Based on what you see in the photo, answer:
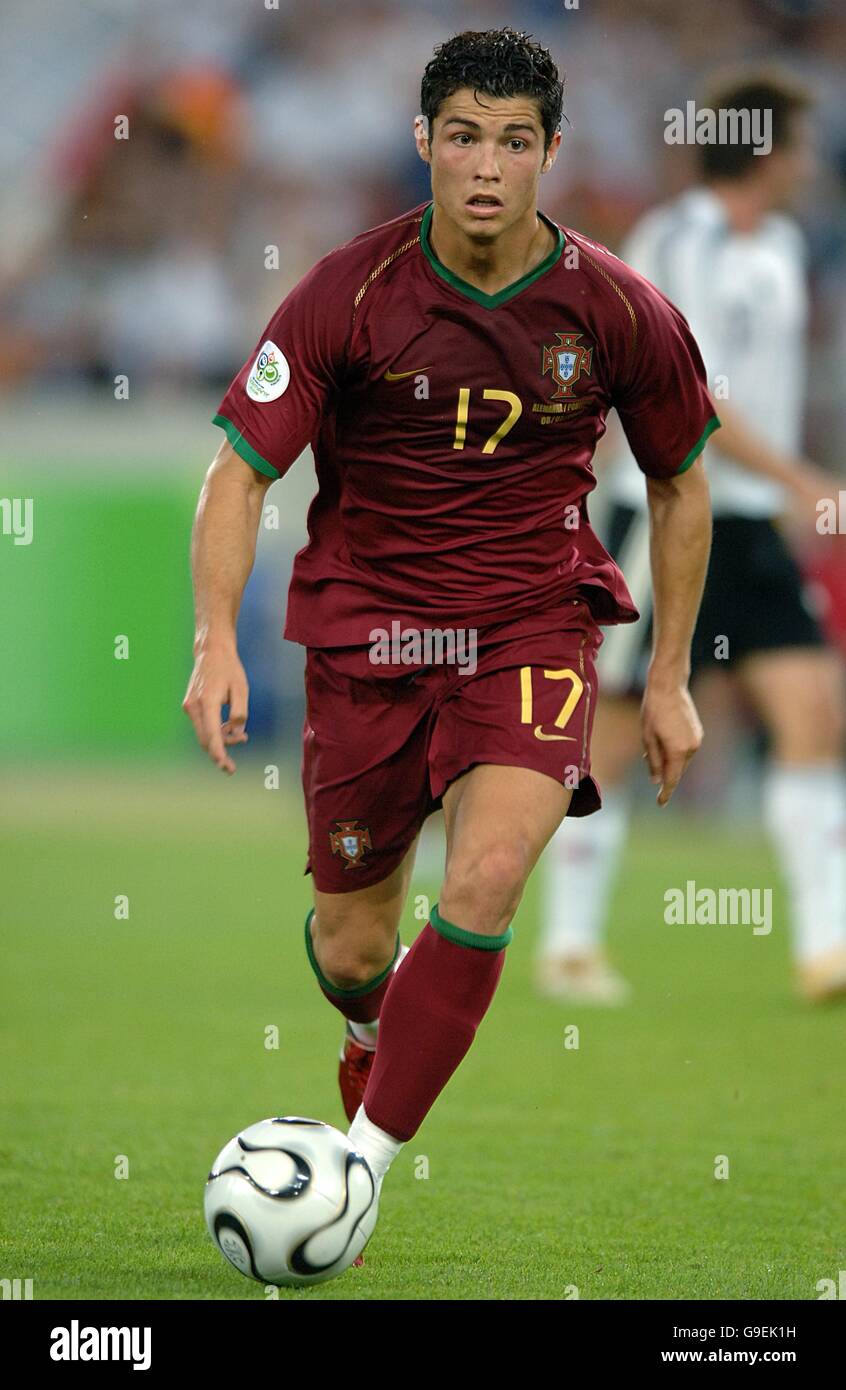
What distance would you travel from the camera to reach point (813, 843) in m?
6.68

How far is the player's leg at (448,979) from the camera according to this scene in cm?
344

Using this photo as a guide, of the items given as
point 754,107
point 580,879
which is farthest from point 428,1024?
point 754,107

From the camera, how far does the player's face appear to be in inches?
137

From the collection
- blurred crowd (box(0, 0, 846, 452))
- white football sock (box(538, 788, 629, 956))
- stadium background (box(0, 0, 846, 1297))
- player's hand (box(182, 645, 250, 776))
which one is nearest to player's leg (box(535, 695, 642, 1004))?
white football sock (box(538, 788, 629, 956))

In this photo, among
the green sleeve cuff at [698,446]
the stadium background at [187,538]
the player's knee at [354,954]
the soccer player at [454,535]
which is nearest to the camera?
the soccer player at [454,535]

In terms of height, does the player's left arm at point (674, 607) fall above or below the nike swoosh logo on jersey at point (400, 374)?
below

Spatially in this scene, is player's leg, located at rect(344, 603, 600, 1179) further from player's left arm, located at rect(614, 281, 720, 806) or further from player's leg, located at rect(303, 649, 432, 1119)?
player's left arm, located at rect(614, 281, 720, 806)

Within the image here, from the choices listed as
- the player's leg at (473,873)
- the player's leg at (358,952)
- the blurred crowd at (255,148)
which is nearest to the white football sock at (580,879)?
the player's leg at (358,952)

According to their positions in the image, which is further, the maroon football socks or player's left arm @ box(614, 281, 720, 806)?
player's left arm @ box(614, 281, 720, 806)

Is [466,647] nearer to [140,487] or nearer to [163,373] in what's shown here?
[140,487]

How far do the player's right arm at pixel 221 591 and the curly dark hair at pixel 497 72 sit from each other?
0.74 metres

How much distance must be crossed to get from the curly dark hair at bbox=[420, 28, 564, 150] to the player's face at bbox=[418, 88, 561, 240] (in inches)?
0.7

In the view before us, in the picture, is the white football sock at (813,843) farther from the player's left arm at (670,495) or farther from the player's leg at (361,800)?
the player's leg at (361,800)
